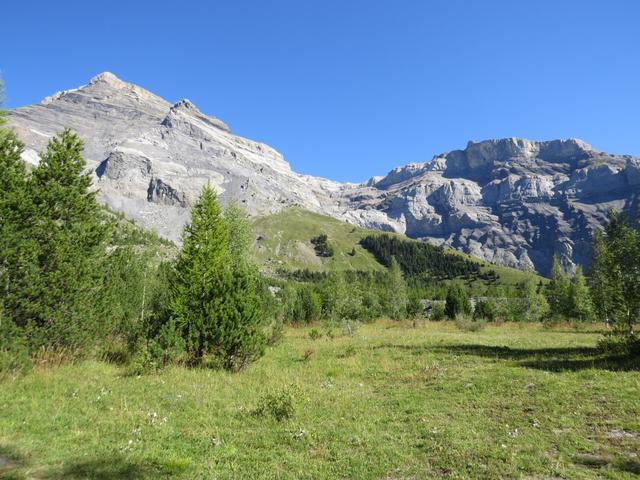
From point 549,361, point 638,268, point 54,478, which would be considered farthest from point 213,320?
point 638,268

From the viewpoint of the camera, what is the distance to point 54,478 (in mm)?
7781

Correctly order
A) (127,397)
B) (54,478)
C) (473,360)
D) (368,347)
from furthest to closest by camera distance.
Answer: (368,347), (473,360), (127,397), (54,478)

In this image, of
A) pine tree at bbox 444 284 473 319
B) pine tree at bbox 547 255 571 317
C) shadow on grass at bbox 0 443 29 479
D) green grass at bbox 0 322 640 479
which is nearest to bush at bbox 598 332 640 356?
green grass at bbox 0 322 640 479

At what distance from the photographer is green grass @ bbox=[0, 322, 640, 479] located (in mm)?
8492

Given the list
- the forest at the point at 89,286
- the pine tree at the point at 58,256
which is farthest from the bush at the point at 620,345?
the pine tree at the point at 58,256

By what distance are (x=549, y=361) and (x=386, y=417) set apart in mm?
13587

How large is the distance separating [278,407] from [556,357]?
59.6ft

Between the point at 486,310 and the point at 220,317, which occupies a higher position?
the point at 220,317

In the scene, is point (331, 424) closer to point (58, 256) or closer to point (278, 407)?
point (278, 407)

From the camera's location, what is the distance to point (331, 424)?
38.6 feet

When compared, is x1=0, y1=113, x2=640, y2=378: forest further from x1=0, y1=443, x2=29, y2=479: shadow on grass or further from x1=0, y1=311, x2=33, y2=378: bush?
x1=0, y1=443, x2=29, y2=479: shadow on grass

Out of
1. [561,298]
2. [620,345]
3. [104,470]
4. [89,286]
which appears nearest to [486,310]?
[561,298]

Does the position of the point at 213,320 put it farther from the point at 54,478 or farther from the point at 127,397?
the point at 54,478

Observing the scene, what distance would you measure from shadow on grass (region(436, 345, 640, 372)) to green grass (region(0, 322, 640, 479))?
26cm
